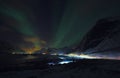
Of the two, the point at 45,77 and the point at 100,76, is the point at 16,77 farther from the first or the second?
the point at 100,76

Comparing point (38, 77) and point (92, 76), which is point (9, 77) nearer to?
point (38, 77)

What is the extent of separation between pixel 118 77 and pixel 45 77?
1276 cm

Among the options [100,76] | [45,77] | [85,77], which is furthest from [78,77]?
[45,77]

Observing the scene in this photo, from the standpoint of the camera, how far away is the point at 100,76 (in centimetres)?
2731

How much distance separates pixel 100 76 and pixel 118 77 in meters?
3.15

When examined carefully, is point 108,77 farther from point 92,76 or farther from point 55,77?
point 55,77

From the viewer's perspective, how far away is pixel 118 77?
2522 centimetres

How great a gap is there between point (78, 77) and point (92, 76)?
2.47 m

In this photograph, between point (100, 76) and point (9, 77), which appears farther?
→ point (9, 77)

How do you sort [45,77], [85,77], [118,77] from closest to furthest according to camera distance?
[118,77] → [85,77] → [45,77]

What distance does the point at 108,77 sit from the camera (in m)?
26.0

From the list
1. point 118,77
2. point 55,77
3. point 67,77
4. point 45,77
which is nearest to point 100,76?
point 118,77

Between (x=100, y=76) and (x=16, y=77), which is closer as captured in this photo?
(x=100, y=76)

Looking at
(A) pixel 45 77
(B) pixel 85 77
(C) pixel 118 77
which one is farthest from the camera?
(A) pixel 45 77
